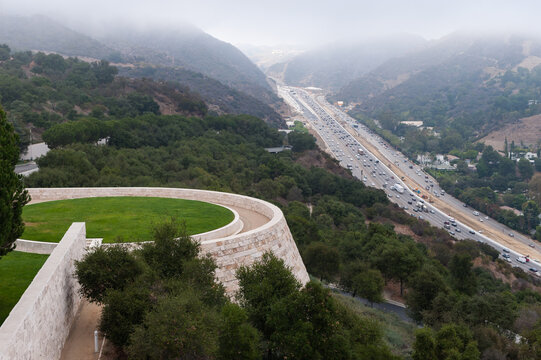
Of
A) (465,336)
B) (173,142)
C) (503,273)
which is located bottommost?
(503,273)

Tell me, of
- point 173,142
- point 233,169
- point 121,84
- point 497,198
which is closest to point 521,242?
point 497,198

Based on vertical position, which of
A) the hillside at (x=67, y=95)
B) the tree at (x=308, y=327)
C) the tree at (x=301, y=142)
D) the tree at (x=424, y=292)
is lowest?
the tree at (x=301, y=142)

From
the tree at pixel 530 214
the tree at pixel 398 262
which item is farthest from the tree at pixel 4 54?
the tree at pixel 530 214

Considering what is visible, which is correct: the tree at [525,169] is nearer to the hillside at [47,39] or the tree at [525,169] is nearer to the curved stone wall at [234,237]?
the curved stone wall at [234,237]

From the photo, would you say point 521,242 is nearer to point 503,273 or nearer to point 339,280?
point 503,273

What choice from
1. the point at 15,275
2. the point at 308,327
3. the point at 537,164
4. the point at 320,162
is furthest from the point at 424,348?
the point at 537,164

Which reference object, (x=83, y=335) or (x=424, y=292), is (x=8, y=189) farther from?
(x=424, y=292)
